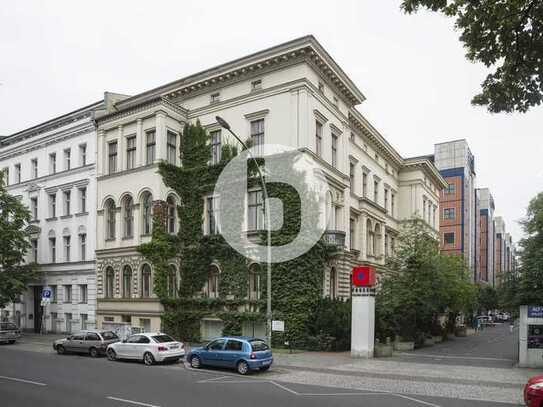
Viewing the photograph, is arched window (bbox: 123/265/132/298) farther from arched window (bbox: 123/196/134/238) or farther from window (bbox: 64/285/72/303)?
window (bbox: 64/285/72/303)

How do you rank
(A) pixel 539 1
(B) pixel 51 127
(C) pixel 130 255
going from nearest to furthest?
1. (A) pixel 539 1
2. (C) pixel 130 255
3. (B) pixel 51 127

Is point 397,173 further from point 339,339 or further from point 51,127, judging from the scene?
point 51,127

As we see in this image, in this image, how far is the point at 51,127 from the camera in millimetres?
42594

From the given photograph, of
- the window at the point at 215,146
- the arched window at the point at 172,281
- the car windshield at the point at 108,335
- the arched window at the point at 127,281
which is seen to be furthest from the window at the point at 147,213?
the car windshield at the point at 108,335

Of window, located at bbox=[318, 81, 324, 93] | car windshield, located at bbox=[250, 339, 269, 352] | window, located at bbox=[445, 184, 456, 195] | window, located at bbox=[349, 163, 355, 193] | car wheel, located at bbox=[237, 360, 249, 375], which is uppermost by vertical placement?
window, located at bbox=[318, 81, 324, 93]

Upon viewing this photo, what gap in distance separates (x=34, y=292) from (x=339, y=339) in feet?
93.6

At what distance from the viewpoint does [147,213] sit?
34812 millimetres

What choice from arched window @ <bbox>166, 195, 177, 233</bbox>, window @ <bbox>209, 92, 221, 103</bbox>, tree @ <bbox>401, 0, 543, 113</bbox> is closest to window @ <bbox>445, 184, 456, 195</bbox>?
window @ <bbox>209, 92, 221, 103</bbox>

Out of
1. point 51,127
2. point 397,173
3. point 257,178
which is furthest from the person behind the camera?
point 397,173

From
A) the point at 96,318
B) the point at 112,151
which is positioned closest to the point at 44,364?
the point at 96,318

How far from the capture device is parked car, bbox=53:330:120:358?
25875mm

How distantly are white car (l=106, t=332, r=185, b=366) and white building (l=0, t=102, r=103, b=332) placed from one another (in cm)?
1468

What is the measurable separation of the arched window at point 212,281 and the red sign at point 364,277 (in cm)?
1036

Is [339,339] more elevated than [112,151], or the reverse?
[112,151]
